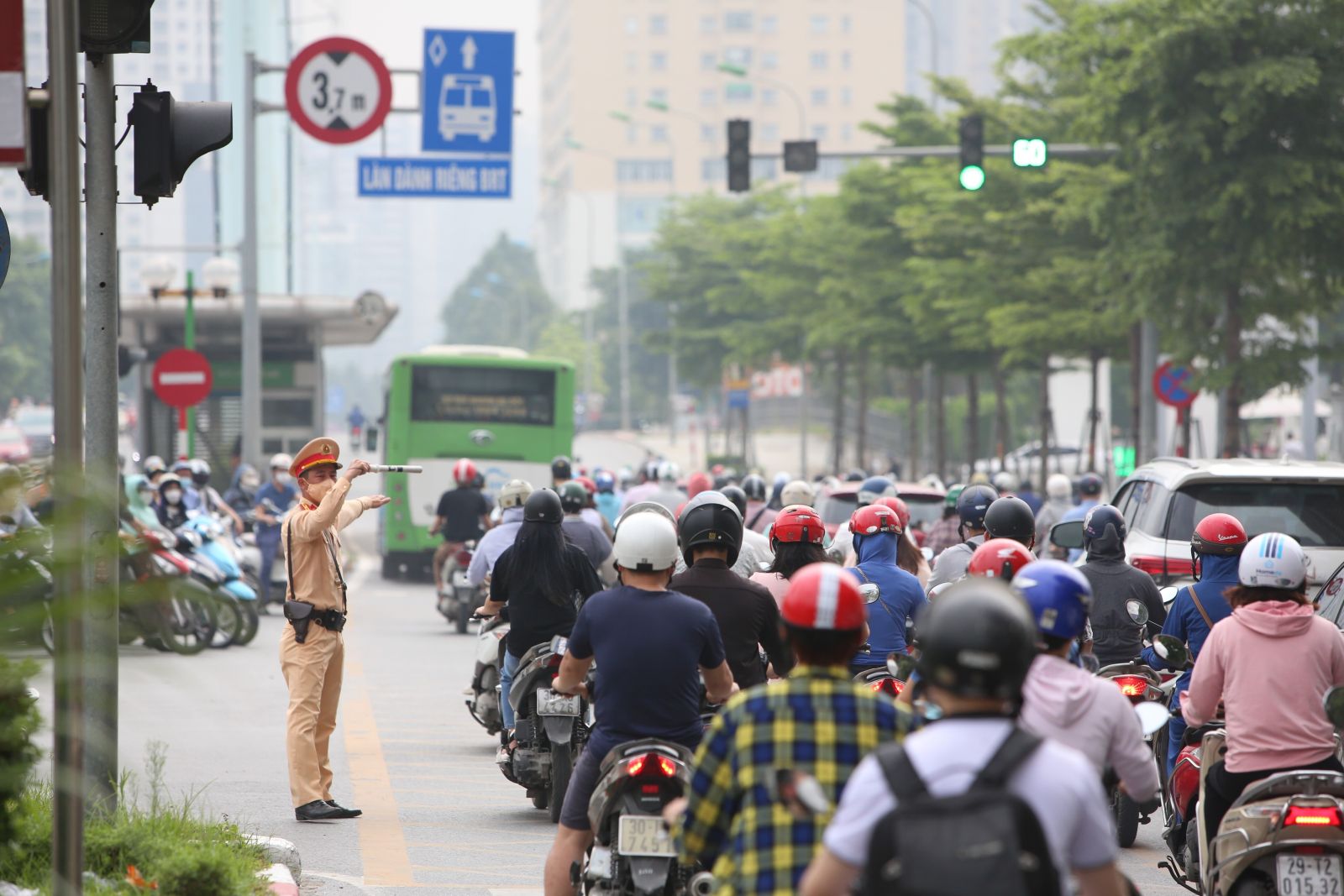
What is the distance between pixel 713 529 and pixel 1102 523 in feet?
8.91

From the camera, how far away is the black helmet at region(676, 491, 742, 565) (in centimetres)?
739

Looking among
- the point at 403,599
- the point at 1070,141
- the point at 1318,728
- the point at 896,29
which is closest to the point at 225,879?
the point at 1318,728

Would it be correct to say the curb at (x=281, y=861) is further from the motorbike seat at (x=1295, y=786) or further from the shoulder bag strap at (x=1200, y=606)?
the shoulder bag strap at (x=1200, y=606)

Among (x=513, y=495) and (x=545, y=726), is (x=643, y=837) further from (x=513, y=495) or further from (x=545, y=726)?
(x=513, y=495)

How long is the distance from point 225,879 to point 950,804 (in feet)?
12.7

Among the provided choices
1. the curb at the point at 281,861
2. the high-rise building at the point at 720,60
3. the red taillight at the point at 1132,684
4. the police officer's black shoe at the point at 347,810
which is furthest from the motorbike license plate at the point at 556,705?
the high-rise building at the point at 720,60

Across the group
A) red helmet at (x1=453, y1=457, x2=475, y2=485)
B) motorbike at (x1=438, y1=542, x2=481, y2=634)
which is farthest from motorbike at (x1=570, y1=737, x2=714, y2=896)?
red helmet at (x1=453, y1=457, x2=475, y2=485)

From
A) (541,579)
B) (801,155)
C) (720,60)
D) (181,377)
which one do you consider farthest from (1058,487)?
(720,60)

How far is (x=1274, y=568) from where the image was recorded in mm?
6555

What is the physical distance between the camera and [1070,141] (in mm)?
26984

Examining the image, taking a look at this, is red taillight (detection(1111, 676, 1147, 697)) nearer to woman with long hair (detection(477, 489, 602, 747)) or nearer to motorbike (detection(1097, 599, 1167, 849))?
motorbike (detection(1097, 599, 1167, 849))

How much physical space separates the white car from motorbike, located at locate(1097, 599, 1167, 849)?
292 centimetres

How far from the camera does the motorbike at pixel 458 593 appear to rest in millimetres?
21500

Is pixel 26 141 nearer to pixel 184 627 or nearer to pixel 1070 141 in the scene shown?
pixel 184 627
